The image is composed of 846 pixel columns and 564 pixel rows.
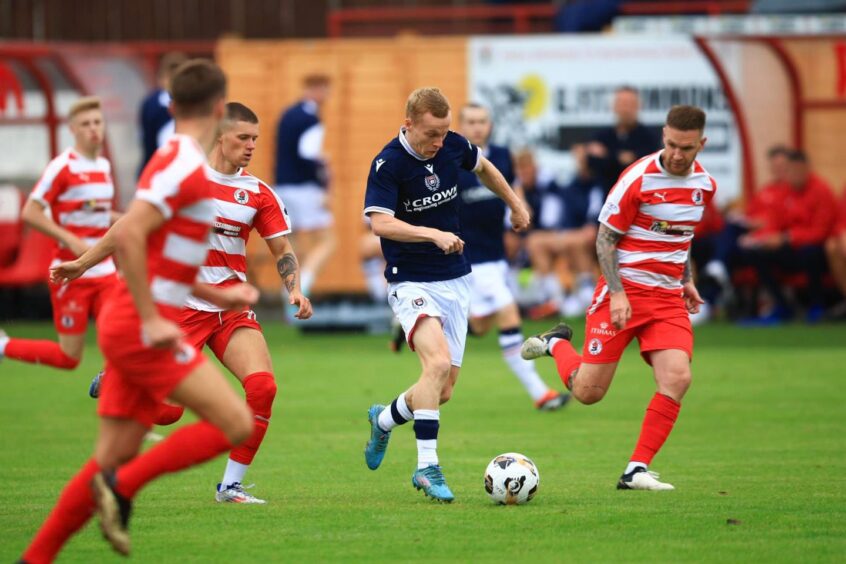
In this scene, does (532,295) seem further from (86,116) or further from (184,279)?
(184,279)

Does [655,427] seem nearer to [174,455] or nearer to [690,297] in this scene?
[690,297]

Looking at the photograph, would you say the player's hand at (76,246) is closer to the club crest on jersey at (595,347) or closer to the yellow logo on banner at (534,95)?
the club crest on jersey at (595,347)

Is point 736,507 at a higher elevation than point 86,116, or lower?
lower

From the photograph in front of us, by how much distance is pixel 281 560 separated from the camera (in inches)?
248

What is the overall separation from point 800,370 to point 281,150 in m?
7.54

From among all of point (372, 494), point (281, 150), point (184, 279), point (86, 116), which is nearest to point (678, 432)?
point (372, 494)

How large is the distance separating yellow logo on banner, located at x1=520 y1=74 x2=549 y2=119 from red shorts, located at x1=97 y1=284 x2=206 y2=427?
14915 millimetres

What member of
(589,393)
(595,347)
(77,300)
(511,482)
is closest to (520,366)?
(589,393)

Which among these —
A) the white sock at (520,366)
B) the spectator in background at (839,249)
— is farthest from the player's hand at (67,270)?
the spectator in background at (839,249)

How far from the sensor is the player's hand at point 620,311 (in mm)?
8180

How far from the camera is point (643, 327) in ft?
28.2

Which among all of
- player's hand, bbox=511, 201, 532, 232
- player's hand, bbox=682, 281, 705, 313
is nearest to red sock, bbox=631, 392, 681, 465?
player's hand, bbox=682, 281, 705, 313

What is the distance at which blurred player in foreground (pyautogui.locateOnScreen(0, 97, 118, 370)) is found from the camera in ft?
33.4

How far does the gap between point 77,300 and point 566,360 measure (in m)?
3.51
